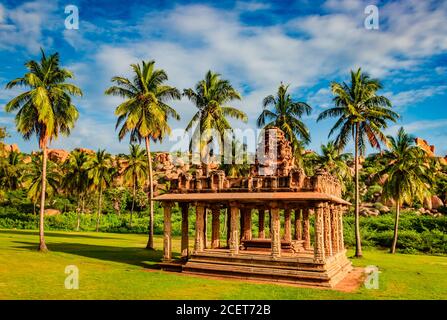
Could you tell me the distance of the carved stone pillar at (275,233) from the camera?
1811 centimetres

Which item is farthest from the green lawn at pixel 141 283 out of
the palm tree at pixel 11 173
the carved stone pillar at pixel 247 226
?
the palm tree at pixel 11 173

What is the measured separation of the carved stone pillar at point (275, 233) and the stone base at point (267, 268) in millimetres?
344

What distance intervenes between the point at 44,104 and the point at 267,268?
1804cm

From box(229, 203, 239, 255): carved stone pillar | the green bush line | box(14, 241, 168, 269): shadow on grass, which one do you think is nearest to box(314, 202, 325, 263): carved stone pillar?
box(229, 203, 239, 255): carved stone pillar

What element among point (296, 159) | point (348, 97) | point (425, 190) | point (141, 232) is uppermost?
point (348, 97)

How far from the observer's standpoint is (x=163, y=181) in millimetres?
88562

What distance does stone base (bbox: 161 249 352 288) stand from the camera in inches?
671

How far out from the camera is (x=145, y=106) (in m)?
30.4

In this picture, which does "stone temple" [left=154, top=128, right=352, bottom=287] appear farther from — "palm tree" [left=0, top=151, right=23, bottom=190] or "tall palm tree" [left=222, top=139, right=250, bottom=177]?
"palm tree" [left=0, top=151, right=23, bottom=190]

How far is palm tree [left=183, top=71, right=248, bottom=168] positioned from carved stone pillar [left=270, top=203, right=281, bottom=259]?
1138 cm

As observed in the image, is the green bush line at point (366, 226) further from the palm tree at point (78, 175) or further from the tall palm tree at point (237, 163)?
the tall palm tree at point (237, 163)
